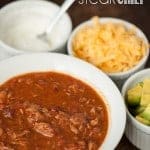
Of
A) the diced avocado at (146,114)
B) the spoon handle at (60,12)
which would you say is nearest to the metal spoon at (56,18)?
the spoon handle at (60,12)

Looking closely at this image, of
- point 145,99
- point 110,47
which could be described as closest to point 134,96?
point 145,99

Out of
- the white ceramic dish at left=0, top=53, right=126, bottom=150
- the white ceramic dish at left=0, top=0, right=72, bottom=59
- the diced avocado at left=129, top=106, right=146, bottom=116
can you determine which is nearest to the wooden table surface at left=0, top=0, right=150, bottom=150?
the white ceramic dish at left=0, top=0, right=72, bottom=59

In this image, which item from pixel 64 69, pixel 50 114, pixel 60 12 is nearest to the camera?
pixel 50 114

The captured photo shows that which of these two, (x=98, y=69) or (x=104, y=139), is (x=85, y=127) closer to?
(x=104, y=139)

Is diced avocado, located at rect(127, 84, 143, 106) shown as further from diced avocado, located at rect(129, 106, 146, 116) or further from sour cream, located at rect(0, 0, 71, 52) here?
sour cream, located at rect(0, 0, 71, 52)

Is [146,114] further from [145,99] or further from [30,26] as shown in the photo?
[30,26]

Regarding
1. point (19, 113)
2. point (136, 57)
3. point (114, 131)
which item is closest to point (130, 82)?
point (136, 57)
